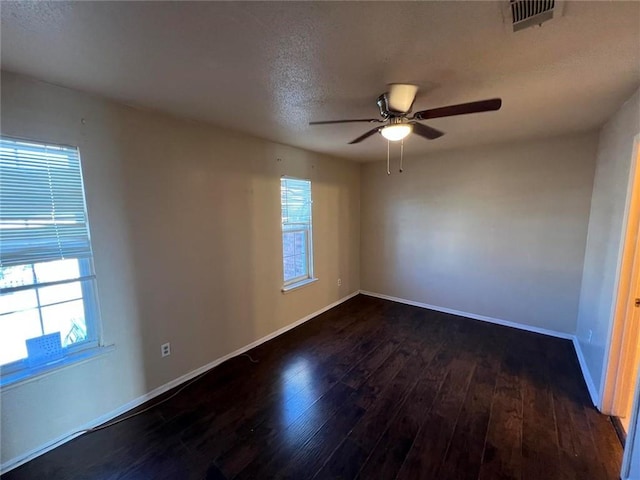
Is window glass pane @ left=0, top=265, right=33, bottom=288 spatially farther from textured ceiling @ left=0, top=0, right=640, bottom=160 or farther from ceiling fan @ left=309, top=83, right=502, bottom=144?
ceiling fan @ left=309, top=83, right=502, bottom=144

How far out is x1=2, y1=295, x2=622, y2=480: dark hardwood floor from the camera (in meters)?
1.68

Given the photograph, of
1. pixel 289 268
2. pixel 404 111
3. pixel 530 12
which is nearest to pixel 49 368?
pixel 289 268

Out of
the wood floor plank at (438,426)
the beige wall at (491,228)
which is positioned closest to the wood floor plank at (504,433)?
the wood floor plank at (438,426)

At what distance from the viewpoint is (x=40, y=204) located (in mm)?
1731

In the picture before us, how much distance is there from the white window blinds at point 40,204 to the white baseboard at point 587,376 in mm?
4129

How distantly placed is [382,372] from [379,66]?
2.59 metres

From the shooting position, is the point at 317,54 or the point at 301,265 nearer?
the point at 317,54

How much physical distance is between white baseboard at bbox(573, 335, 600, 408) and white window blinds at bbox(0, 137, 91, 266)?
4.13m

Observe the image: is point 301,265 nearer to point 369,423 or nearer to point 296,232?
point 296,232

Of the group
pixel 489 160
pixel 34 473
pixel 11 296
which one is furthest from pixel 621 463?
pixel 11 296

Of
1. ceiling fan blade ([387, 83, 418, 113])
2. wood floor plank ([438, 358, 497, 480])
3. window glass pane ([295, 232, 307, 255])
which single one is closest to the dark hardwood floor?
wood floor plank ([438, 358, 497, 480])

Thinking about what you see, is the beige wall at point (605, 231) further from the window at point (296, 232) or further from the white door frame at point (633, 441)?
the window at point (296, 232)

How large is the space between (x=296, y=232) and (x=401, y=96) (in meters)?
2.30

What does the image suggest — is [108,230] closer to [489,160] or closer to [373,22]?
[373,22]
